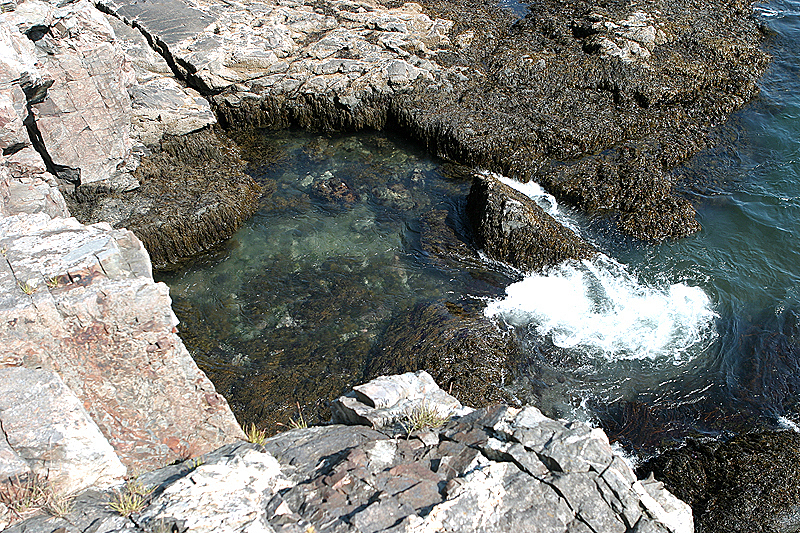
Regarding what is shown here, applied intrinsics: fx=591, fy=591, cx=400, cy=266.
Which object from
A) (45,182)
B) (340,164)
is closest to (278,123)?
(340,164)

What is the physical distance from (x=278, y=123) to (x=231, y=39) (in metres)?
3.21

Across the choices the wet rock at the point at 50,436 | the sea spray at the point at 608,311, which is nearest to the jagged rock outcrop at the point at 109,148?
the sea spray at the point at 608,311

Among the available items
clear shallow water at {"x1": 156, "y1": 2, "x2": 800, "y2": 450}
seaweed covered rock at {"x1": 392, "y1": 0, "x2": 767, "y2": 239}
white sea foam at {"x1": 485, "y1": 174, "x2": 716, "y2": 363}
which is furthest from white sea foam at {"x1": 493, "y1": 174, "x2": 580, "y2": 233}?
white sea foam at {"x1": 485, "y1": 174, "x2": 716, "y2": 363}

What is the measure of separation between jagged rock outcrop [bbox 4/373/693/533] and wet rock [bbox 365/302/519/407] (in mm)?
4434

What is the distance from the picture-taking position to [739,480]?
9531 mm

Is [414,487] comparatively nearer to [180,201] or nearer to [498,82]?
[180,201]

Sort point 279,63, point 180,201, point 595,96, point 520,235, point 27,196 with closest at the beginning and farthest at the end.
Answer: point 27,196 < point 520,235 < point 180,201 < point 595,96 < point 279,63

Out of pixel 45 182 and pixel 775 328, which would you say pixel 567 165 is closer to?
pixel 775 328

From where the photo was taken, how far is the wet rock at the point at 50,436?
5906 millimetres

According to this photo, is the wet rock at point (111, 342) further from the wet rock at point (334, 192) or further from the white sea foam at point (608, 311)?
the wet rock at point (334, 192)

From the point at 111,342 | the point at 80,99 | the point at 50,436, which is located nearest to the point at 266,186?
the point at 80,99

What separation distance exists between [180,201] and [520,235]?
8814 millimetres

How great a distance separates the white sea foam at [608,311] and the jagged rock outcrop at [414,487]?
19.8 feet

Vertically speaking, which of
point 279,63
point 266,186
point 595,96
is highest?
point 279,63
